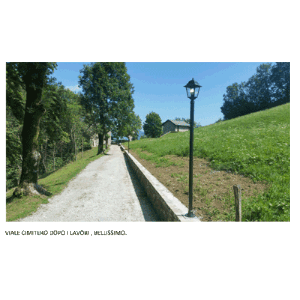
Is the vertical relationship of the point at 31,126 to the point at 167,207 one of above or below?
above

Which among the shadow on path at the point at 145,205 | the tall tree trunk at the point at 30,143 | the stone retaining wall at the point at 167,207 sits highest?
the tall tree trunk at the point at 30,143

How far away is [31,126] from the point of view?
4.27m

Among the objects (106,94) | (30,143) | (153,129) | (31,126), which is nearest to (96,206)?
(30,143)

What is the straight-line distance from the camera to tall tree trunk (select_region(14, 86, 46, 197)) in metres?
4.16

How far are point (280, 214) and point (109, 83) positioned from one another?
10.9m

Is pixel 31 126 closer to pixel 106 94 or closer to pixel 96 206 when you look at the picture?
pixel 96 206

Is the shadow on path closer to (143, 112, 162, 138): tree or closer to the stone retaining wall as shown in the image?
the stone retaining wall

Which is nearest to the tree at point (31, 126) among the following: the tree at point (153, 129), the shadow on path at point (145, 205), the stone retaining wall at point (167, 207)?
the shadow on path at point (145, 205)

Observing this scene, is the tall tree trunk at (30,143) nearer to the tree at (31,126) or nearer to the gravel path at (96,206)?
the tree at (31,126)

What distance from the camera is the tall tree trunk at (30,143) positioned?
416 cm

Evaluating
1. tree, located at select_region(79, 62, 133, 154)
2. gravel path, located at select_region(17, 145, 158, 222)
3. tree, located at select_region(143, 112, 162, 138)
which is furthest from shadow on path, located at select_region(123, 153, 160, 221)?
tree, located at select_region(143, 112, 162, 138)

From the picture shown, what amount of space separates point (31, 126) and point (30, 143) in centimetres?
53
